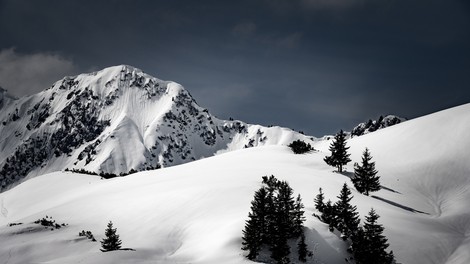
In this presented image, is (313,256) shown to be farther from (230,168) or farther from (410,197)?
(230,168)

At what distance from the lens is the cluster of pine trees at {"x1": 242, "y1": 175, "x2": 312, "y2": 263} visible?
33906 mm

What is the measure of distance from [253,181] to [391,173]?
98.4ft

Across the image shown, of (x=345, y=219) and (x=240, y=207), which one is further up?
(x=240, y=207)

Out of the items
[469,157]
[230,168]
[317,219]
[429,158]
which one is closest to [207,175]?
[230,168]

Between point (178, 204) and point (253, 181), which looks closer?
point (178, 204)

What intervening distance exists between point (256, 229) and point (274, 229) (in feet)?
6.33

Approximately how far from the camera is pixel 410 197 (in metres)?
54.8

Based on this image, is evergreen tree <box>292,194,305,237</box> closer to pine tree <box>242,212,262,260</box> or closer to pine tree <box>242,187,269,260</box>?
pine tree <box>242,187,269,260</box>

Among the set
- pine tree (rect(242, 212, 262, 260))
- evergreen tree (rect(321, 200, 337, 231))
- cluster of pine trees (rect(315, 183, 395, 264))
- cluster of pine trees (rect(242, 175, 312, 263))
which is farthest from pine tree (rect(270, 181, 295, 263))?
cluster of pine trees (rect(315, 183, 395, 264))

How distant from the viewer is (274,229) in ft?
114

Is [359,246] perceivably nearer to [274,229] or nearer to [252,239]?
[274,229]

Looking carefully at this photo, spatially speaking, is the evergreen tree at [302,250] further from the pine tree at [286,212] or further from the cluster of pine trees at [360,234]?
the cluster of pine trees at [360,234]

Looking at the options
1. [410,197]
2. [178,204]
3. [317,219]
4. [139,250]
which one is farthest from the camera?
[410,197]

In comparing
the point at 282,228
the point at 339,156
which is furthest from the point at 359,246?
the point at 339,156
